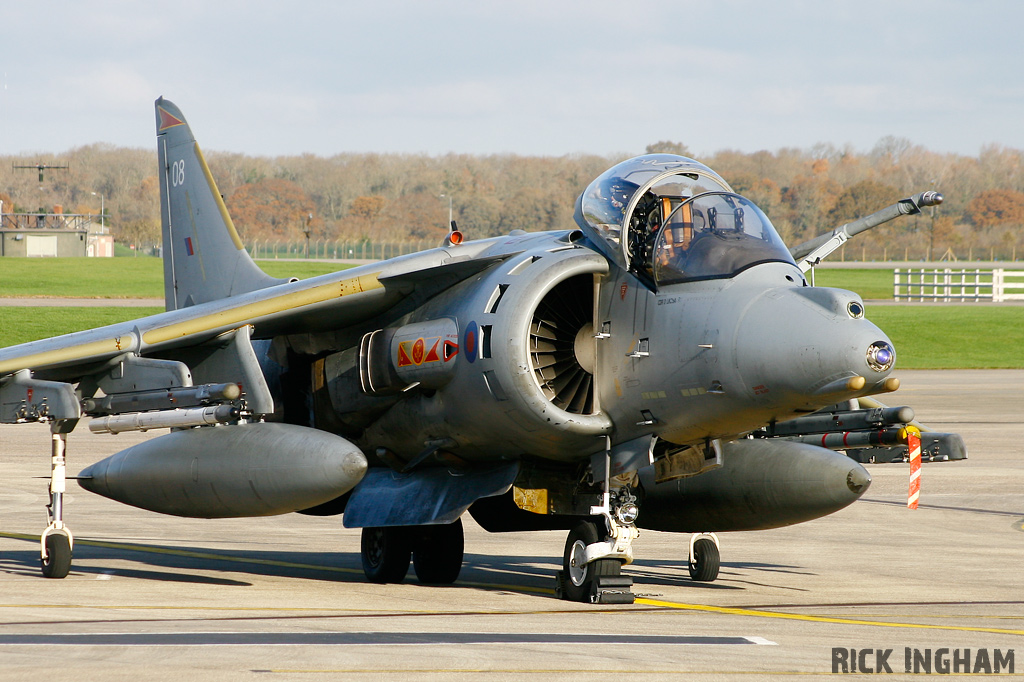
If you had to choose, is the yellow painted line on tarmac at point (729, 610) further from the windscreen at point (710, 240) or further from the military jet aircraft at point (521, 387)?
the windscreen at point (710, 240)

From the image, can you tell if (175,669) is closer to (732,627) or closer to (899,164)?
(732,627)

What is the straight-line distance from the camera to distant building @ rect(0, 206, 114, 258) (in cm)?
12125

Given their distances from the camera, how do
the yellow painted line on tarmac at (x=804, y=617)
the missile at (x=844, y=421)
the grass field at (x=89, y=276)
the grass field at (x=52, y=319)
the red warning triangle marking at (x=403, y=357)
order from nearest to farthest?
the yellow painted line on tarmac at (x=804, y=617)
the missile at (x=844, y=421)
the red warning triangle marking at (x=403, y=357)
the grass field at (x=52, y=319)
the grass field at (x=89, y=276)

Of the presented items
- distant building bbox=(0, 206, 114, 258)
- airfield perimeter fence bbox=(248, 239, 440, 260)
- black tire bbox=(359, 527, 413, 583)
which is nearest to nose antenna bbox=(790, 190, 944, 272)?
black tire bbox=(359, 527, 413, 583)

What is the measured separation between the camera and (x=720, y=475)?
12055 millimetres

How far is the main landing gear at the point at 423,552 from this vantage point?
12.7m

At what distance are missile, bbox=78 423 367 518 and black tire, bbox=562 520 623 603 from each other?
1.88 meters

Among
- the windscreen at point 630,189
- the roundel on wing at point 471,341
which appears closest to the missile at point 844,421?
the windscreen at point 630,189

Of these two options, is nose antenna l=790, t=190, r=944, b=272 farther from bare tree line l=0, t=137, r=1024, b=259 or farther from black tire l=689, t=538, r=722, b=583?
bare tree line l=0, t=137, r=1024, b=259

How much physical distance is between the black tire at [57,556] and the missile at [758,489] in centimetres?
550

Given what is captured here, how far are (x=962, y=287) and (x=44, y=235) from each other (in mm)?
85569

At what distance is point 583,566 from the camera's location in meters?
10.8

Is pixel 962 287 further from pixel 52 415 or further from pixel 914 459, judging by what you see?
pixel 52 415

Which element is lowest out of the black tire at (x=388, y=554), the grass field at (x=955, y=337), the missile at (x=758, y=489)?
the grass field at (x=955, y=337)
